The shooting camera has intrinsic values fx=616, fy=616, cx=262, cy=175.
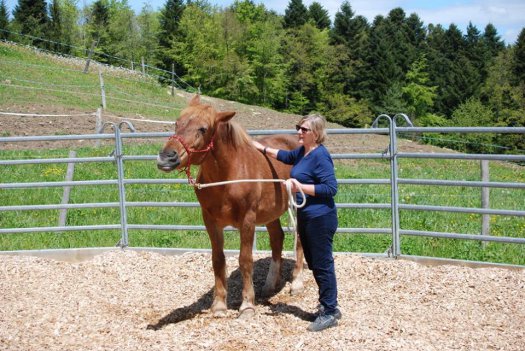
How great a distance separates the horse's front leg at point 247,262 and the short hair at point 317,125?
919 mm

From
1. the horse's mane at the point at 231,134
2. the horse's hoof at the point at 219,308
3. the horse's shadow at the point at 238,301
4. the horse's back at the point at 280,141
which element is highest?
the horse's mane at the point at 231,134

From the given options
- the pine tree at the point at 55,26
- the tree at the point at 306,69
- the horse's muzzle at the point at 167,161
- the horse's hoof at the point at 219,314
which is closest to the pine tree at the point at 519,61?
the tree at the point at 306,69

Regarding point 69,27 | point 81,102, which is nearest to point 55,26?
point 69,27

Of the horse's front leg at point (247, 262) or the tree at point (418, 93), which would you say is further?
the tree at point (418, 93)

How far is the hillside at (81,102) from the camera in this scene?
18828 millimetres

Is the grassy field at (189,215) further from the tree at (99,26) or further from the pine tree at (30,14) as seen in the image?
the tree at (99,26)

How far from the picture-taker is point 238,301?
603 cm

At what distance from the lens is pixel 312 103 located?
61.7 metres

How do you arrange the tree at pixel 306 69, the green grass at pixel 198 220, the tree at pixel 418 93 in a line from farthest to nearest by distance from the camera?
the tree at pixel 418 93, the tree at pixel 306 69, the green grass at pixel 198 220

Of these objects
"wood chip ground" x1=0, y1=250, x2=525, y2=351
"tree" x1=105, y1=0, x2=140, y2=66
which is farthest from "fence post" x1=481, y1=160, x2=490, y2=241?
"tree" x1=105, y1=0, x2=140, y2=66

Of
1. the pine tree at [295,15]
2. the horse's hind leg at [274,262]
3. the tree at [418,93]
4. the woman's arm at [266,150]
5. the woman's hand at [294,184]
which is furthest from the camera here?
the pine tree at [295,15]

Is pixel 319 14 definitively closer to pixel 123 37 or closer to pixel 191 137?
pixel 123 37

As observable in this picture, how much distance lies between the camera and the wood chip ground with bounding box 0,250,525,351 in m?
4.74

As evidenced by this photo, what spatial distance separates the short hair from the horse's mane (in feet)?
2.18
